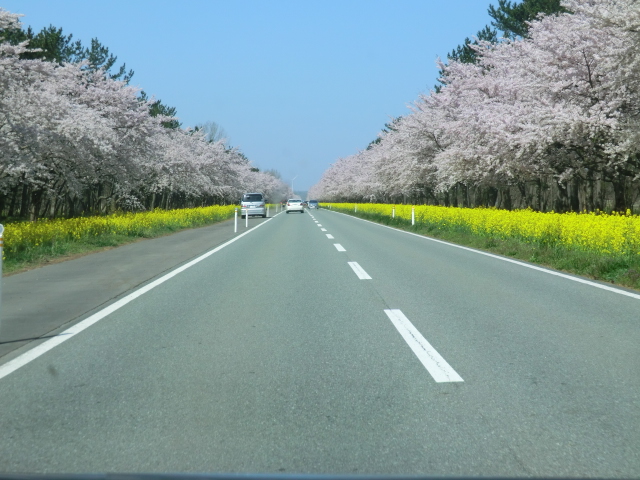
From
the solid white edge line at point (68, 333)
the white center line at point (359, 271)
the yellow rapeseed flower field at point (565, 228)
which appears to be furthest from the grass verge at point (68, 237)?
the yellow rapeseed flower field at point (565, 228)

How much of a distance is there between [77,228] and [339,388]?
16.6 metres

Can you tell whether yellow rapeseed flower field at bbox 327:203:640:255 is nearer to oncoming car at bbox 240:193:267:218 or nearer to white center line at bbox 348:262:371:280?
white center line at bbox 348:262:371:280

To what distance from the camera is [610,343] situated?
5652 millimetres

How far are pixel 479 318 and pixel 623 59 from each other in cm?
1306

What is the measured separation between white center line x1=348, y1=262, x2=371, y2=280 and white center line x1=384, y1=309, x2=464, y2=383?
3453 mm

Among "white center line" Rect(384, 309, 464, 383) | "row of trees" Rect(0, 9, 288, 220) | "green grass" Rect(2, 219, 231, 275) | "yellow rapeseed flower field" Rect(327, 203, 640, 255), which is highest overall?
"row of trees" Rect(0, 9, 288, 220)

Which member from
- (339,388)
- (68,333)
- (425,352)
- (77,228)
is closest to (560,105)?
(77,228)

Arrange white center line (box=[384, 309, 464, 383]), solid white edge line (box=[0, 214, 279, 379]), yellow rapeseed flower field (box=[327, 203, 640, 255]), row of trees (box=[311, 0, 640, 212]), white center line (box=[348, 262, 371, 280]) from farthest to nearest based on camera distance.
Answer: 1. row of trees (box=[311, 0, 640, 212])
2. yellow rapeseed flower field (box=[327, 203, 640, 255])
3. white center line (box=[348, 262, 371, 280])
4. solid white edge line (box=[0, 214, 279, 379])
5. white center line (box=[384, 309, 464, 383])

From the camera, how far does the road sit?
3154mm

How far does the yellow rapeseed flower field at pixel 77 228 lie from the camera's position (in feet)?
49.2

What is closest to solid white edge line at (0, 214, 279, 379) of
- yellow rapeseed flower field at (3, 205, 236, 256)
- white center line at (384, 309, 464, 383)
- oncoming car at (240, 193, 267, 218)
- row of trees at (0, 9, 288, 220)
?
white center line at (384, 309, 464, 383)

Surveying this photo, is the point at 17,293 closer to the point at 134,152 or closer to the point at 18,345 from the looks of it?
the point at 18,345

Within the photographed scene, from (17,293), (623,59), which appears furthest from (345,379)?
(623,59)

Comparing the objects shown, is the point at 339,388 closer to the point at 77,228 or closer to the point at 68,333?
the point at 68,333
